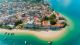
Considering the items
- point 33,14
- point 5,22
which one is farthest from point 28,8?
point 5,22

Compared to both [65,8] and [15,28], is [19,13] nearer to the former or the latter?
[15,28]

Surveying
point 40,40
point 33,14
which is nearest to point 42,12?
point 33,14

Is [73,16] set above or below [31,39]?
above

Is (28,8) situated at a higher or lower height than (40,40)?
higher

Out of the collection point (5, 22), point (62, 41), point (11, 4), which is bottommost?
point (62, 41)

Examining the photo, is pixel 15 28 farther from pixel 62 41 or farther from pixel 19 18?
pixel 62 41
